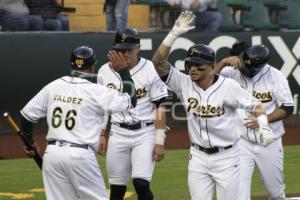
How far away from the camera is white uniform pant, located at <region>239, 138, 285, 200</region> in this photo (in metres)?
8.52

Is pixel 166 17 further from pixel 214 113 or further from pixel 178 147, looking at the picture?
pixel 214 113

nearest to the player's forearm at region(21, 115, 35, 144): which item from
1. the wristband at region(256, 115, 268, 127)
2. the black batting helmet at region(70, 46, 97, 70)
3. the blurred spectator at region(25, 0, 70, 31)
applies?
the black batting helmet at region(70, 46, 97, 70)

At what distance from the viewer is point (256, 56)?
839cm

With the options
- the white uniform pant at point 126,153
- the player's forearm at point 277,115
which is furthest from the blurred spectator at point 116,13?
the player's forearm at point 277,115

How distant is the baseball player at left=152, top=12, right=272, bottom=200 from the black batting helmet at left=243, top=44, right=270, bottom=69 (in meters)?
0.85

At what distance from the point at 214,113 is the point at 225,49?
367 inches

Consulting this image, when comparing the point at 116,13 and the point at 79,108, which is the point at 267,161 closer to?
the point at 79,108

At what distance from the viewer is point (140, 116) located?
8773 millimetres

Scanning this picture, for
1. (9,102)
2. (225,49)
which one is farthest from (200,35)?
(9,102)

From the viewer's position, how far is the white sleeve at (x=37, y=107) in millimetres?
7465

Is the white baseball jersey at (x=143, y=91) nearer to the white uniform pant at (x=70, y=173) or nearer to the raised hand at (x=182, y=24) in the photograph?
the raised hand at (x=182, y=24)

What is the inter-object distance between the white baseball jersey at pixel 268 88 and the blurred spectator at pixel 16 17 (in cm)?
722

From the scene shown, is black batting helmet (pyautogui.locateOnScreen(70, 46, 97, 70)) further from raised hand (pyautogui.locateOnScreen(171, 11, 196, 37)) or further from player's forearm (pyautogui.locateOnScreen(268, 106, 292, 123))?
player's forearm (pyautogui.locateOnScreen(268, 106, 292, 123))

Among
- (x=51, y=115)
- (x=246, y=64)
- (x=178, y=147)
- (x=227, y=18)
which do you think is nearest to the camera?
(x=51, y=115)
